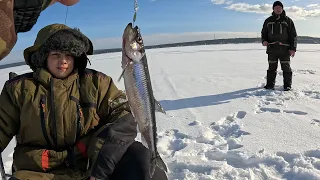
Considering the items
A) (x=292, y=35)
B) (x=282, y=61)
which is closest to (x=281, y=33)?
(x=292, y=35)

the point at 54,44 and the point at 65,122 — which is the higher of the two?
the point at 54,44

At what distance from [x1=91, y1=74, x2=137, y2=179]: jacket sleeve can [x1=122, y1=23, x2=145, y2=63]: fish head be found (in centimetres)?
106

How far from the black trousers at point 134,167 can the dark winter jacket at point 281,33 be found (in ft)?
20.7

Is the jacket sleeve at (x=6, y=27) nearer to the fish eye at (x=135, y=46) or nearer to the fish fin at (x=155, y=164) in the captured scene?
the fish eye at (x=135, y=46)

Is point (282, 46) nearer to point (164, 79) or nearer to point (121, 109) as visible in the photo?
point (164, 79)

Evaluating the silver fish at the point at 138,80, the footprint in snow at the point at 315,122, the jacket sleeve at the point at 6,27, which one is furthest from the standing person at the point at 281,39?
the jacket sleeve at the point at 6,27

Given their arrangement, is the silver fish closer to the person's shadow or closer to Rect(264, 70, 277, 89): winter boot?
the person's shadow

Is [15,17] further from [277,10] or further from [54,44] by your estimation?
[277,10]

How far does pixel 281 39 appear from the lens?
813cm

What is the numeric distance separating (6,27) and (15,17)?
52cm

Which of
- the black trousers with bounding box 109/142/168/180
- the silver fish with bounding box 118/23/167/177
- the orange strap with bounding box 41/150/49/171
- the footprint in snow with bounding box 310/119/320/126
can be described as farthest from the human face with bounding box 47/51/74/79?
the footprint in snow with bounding box 310/119/320/126

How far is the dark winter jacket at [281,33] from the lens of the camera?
26.5ft

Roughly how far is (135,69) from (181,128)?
11.7 feet

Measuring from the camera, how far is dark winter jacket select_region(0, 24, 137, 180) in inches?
110
